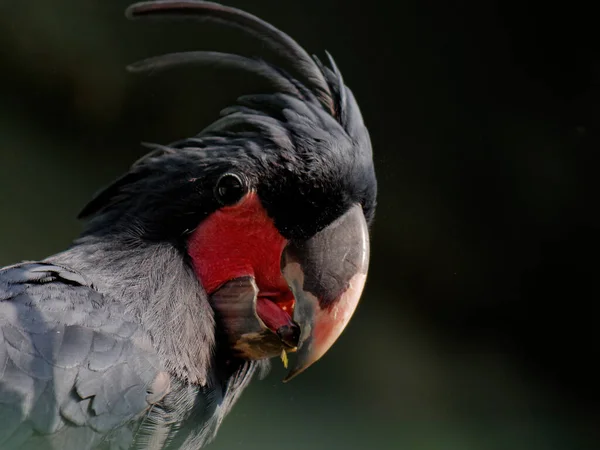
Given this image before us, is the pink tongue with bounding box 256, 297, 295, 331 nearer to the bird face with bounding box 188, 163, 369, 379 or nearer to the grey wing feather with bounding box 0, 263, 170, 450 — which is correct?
the bird face with bounding box 188, 163, 369, 379

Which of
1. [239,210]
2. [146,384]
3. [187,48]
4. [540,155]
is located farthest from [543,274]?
[146,384]

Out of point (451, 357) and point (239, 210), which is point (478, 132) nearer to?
point (451, 357)

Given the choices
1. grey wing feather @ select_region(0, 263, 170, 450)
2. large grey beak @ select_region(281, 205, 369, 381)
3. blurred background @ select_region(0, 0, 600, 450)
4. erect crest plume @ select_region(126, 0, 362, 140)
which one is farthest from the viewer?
blurred background @ select_region(0, 0, 600, 450)

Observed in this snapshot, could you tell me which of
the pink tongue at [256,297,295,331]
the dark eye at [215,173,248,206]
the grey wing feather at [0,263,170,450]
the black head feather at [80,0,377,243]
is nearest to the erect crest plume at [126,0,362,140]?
the black head feather at [80,0,377,243]

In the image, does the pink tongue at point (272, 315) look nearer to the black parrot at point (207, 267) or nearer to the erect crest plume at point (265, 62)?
the black parrot at point (207, 267)

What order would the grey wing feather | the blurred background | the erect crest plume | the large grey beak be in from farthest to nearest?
the blurred background < the erect crest plume < the large grey beak < the grey wing feather

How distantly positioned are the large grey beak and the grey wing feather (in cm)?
27

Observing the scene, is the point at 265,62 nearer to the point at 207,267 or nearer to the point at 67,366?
the point at 207,267

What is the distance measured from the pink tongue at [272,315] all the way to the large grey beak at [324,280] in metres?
0.07

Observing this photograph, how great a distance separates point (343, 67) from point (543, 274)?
1069 millimetres

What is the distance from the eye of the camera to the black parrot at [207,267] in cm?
128

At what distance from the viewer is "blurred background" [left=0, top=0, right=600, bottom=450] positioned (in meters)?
2.41

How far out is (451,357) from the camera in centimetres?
275

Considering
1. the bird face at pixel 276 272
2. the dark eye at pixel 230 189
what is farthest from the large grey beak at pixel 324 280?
the dark eye at pixel 230 189
